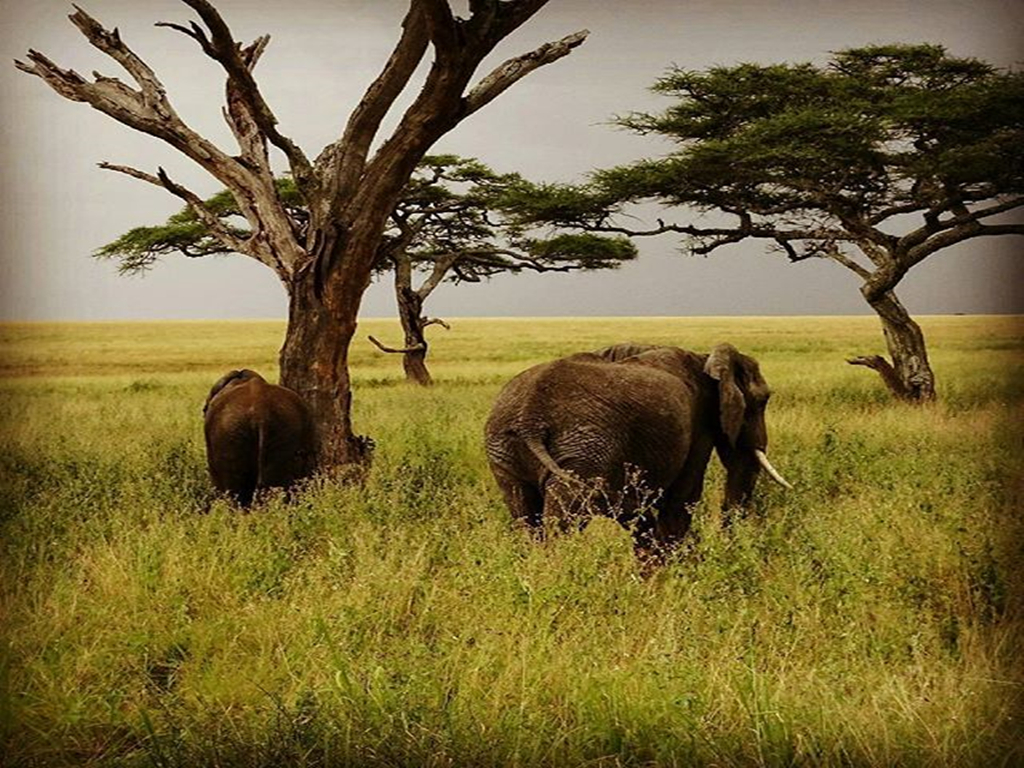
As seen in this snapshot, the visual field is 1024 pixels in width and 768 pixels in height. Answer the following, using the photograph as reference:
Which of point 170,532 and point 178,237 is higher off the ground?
point 178,237

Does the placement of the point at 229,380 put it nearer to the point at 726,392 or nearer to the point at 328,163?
the point at 328,163

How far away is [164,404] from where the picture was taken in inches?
222

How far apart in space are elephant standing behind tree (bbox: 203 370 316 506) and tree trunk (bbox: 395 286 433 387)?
1306mm

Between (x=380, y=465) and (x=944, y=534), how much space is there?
2711 millimetres

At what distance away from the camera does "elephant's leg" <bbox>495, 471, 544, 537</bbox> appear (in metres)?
3.98

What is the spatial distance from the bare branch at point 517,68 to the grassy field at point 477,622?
4.08 ft

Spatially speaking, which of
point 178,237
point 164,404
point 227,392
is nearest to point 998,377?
point 227,392

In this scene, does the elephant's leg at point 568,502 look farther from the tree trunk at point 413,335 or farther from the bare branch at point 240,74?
the tree trunk at point 413,335

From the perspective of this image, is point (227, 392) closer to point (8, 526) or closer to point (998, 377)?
point (8, 526)

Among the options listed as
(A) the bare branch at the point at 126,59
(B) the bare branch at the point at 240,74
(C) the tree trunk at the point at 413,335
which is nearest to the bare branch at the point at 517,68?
(B) the bare branch at the point at 240,74

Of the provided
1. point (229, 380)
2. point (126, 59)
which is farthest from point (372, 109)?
point (229, 380)

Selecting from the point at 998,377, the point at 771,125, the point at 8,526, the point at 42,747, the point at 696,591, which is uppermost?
the point at 771,125

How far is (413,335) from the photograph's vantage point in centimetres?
727

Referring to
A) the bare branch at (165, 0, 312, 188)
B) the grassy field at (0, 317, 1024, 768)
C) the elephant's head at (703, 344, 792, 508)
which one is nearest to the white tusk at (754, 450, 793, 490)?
the elephant's head at (703, 344, 792, 508)
